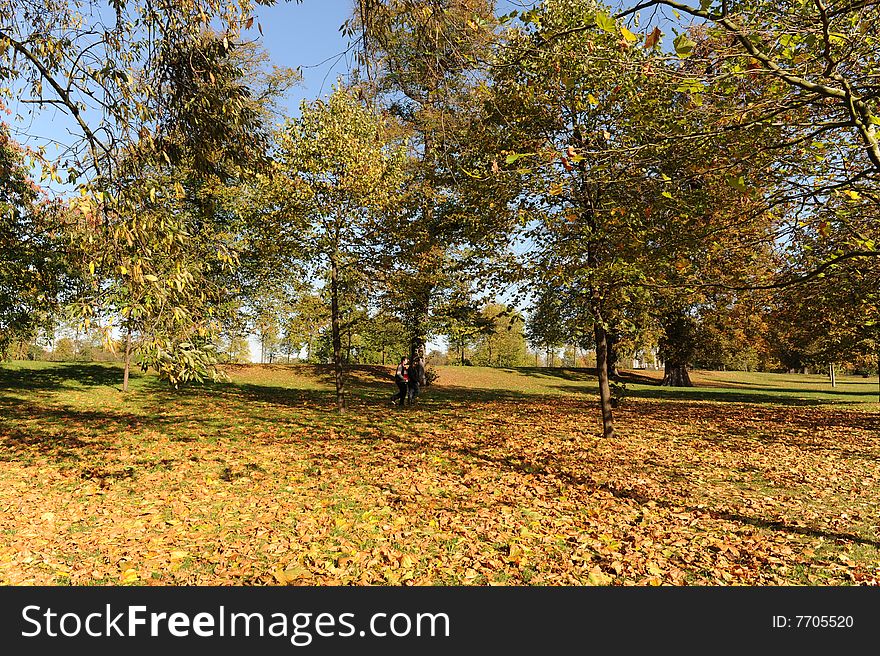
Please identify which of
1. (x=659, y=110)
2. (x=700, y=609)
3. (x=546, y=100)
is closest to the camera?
(x=700, y=609)

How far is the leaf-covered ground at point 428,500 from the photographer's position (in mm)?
4535

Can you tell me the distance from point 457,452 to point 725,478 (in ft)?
15.3

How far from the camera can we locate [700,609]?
3908mm

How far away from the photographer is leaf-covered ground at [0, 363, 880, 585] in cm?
454

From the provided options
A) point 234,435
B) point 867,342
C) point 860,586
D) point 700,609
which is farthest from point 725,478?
point 867,342

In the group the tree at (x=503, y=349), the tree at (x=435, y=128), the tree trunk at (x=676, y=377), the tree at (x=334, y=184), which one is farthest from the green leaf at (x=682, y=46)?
the tree at (x=503, y=349)

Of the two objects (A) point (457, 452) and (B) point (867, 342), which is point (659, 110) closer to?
(A) point (457, 452)

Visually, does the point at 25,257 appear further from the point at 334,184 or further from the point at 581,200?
the point at 581,200

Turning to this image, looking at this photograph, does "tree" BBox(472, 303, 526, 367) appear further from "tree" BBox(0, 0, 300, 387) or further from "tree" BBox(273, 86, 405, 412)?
"tree" BBox(0, 0, 300, 387)

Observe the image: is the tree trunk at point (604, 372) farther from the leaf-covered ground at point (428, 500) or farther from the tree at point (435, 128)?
the tree at point (435, 128)

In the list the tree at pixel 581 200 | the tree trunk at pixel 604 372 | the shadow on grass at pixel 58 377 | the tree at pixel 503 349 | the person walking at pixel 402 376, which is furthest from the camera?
the tree at pixel 503 349

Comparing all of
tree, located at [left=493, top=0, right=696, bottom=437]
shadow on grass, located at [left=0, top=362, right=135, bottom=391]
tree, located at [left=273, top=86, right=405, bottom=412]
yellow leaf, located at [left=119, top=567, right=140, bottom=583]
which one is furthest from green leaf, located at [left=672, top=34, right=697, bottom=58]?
shadow on grass, located at [left=0, top=362, right=135, bottom=391]

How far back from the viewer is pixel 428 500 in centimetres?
648

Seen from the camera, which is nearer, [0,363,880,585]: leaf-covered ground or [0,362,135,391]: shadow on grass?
[0,363,880,585]: leaf-covered ground
